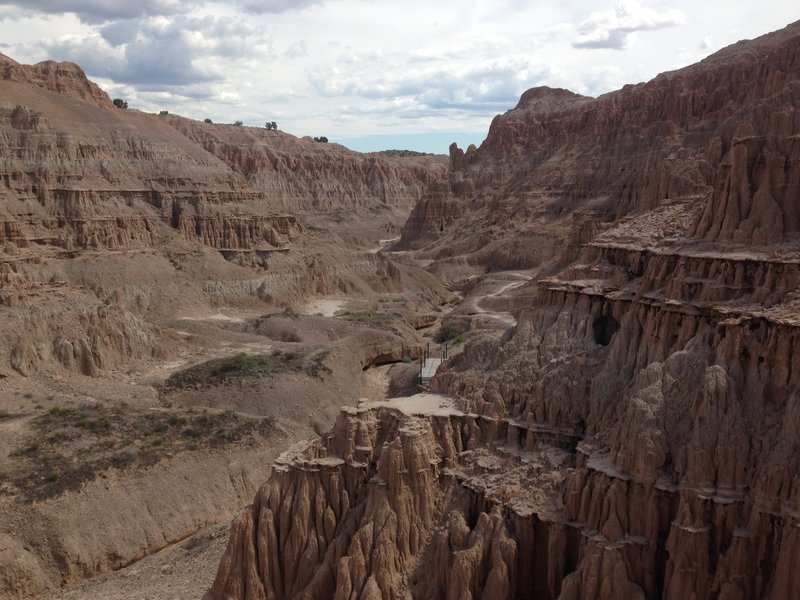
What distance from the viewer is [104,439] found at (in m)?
37.2

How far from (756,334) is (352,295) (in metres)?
64.2

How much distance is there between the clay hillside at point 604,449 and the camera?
61.4 ft

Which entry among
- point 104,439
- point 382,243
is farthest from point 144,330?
point 382,243

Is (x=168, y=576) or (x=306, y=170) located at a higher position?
(x=306, y=170)

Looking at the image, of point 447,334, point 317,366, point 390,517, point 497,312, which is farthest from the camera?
point 497,312

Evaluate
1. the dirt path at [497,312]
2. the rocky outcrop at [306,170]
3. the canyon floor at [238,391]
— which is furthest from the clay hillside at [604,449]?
the rocky outcrop at [306,170]

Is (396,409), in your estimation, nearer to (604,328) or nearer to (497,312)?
(604,328)

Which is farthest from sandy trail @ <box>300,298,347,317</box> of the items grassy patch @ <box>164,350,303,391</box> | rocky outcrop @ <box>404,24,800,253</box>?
rocky outcrop @ <box>404,24,800,253</box>

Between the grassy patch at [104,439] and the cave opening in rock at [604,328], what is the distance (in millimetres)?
19405

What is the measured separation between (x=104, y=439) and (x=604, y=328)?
22827 mm

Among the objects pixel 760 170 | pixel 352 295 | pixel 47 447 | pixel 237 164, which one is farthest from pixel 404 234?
pixel 760 170

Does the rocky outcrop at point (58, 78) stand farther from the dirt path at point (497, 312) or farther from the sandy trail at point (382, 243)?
the sandy trail at point (382, 243)

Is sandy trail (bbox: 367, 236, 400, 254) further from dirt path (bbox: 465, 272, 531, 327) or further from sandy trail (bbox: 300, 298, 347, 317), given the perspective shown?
sandy trail (bbox: 300, 298, 347, 317)

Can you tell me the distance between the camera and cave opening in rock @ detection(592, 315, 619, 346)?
2627 cm
